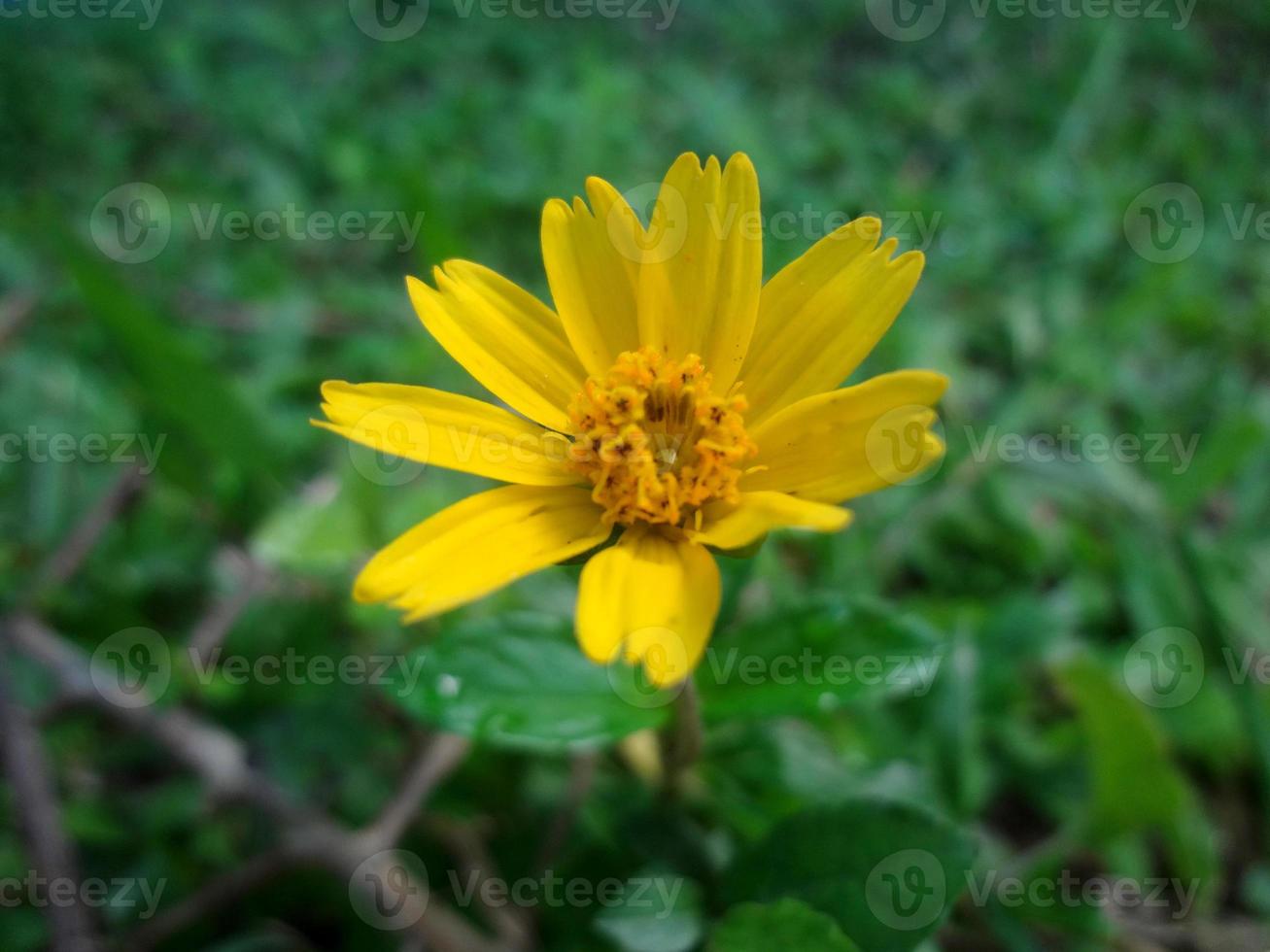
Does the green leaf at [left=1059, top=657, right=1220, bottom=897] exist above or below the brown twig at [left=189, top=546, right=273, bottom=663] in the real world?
above

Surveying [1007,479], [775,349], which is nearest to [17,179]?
[775,349]

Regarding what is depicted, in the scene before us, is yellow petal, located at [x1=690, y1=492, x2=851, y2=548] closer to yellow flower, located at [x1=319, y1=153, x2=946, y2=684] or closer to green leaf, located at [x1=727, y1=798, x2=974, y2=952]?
yellow flower, located at [x1=319, y1=153, x2=946, y2=684]

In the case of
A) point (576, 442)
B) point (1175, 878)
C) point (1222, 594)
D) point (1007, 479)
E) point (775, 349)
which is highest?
point (1007, 479)

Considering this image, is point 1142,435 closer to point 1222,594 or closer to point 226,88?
point 1222,594

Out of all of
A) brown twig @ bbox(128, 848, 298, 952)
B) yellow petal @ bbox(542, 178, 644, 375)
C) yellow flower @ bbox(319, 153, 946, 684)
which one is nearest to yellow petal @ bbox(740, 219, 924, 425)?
yellow flower @ bbox(319, 153, 946, 684)

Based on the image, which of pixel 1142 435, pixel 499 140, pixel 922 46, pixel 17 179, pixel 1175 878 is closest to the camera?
pixel 1175 878

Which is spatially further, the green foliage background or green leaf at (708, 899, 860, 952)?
Answer: the green foliage background
